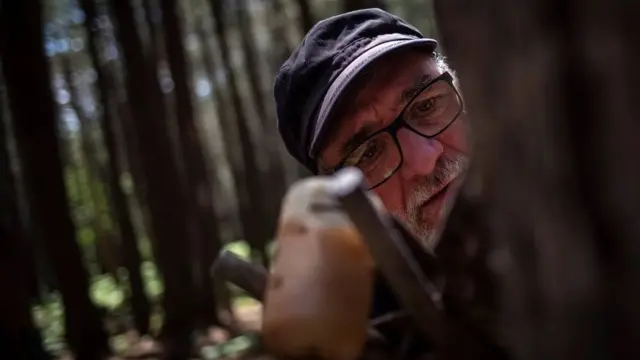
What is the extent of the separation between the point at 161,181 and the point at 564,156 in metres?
5.13

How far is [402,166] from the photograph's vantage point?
1.44 m

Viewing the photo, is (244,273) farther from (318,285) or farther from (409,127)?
(409,127)

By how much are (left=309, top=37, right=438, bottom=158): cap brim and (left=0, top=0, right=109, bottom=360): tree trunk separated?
2.79m

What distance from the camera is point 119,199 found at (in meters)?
8.80

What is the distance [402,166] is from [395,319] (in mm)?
805

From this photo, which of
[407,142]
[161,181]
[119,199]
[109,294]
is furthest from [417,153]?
[109,294]

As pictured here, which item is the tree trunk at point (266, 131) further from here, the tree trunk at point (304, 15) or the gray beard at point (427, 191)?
the gray beard at point (427, 191)

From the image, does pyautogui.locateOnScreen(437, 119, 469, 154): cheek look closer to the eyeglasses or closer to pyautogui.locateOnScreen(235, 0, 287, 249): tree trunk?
the eyeglasses

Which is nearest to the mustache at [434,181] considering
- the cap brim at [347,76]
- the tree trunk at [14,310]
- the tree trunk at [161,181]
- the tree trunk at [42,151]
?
the cap brim at [347,76]

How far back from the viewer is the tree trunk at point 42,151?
13.3 ft

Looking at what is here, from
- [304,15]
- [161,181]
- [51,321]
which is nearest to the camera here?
[161,181]

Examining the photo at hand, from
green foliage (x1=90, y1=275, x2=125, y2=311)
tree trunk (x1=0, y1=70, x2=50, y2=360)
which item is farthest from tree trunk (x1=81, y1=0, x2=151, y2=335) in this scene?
tree trunk (x1=0, y1=70, x2=50, y2=360)

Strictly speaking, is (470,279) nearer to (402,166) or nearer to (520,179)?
(520,179)

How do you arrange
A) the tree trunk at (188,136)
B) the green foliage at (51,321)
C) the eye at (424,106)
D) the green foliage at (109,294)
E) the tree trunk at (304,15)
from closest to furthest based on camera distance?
the eye at (424,106)
the green foliage at (51,321)
the tree trunk at (188,136)
the tree trunk at (304,15)
the green foliage at (109,294)
